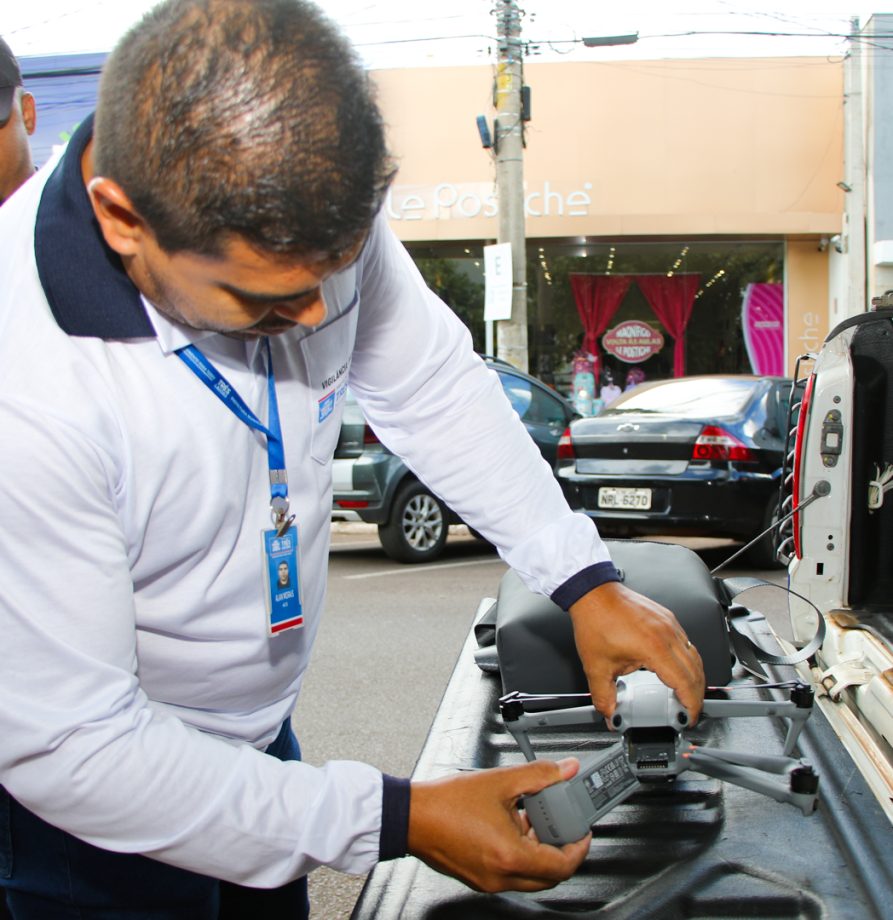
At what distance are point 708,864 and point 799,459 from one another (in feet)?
5.40

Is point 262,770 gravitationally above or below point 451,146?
below

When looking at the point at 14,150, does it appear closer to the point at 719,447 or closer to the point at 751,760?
the point at 751,760

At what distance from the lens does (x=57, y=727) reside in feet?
3.34

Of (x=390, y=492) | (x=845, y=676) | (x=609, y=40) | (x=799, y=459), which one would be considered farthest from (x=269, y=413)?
(x=609, y=40)

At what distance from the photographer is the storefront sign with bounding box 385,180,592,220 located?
14008 millimetres

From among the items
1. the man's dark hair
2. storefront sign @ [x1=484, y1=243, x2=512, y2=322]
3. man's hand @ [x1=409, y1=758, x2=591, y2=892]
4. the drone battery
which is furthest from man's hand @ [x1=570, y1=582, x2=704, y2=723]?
storefront sign @ [x1=484, y1=243, x2=512, y2=322]

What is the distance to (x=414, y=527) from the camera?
7.49 meters

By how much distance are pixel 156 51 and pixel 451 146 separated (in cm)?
1369

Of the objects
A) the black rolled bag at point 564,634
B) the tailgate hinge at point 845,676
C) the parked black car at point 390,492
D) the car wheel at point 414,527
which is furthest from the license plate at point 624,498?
the black rolled bag at point 564,634

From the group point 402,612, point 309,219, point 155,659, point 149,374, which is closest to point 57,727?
point 155,659

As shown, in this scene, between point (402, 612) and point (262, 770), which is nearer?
point (262, 770)

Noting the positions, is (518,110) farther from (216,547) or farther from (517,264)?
(216,547)

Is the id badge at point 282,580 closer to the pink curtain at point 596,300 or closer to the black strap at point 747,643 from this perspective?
the black strap at point 747,643

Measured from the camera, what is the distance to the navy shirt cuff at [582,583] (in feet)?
4.91
